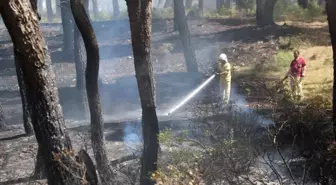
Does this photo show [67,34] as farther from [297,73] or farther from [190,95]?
[297,73]

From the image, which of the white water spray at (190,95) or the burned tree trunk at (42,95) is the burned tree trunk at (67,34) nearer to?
the white water spray at (190,95)

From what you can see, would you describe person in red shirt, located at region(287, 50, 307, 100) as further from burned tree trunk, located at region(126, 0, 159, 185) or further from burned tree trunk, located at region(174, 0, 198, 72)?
burned tree trunk, located at region(174, 0, 198, 72)

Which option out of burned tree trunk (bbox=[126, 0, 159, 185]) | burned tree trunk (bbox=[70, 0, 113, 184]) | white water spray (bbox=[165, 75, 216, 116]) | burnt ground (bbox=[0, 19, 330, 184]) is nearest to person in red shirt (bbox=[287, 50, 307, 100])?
burnt ground (bbox=[0, 19, 330, 184])

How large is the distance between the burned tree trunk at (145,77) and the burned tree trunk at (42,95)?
198 cm

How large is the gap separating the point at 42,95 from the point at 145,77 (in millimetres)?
2496

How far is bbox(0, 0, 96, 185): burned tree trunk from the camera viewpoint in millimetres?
4910

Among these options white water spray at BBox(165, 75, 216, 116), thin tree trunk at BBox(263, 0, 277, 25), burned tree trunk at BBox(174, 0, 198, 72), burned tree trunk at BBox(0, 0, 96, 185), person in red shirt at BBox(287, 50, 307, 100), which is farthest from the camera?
thin tree trunk at BBox(263, 0, 277, 25)

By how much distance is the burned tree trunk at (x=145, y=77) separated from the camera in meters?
7.21

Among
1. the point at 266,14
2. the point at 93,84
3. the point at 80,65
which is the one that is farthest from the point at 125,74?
the point at 93,84

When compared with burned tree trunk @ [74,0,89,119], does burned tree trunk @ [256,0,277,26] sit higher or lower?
higher

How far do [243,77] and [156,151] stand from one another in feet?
31.4

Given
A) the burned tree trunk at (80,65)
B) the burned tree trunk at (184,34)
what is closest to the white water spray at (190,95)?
the burned tree trunk at (184,34)

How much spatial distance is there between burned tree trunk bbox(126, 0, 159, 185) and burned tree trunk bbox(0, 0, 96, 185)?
1.98 m

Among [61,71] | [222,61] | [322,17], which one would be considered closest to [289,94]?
[222,61]
